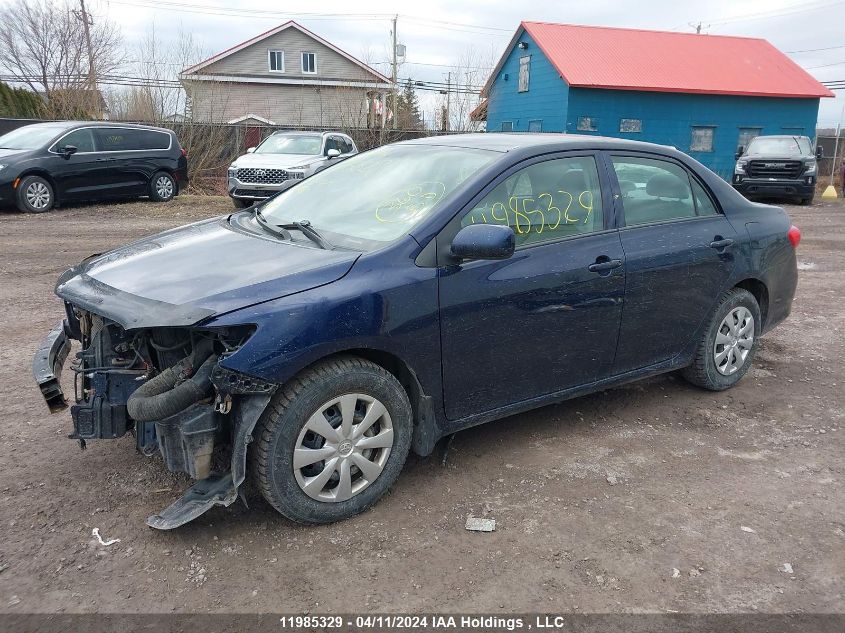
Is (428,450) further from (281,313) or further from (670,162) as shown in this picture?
(670,162)

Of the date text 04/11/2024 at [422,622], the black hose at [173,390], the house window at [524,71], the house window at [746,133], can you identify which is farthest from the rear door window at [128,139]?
the house window at [746,133]

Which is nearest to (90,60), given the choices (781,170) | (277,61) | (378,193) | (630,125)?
(277,61)

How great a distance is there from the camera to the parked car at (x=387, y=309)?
2.92m

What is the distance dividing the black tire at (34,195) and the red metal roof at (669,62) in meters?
19.5

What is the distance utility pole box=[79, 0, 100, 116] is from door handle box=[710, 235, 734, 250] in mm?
24419

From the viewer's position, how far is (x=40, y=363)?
3.42 m

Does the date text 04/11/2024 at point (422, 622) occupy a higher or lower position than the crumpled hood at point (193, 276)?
lower

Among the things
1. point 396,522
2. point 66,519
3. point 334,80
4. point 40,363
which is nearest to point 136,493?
point 66,519

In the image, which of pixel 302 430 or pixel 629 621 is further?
pixel 302 430

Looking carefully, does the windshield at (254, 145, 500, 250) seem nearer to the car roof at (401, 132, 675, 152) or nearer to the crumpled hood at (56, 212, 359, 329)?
the car roof at (401, 132, 675, 152)

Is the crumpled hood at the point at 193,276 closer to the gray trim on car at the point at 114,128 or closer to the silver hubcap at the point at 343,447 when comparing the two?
the silver hubcap at the point at 343,447

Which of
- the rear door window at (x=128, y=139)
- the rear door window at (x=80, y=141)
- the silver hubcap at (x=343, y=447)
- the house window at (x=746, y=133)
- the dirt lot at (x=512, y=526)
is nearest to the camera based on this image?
the dirt lot at (x=512, y=526)

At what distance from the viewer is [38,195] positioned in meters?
13.0

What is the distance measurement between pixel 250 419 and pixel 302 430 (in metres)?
0.23
